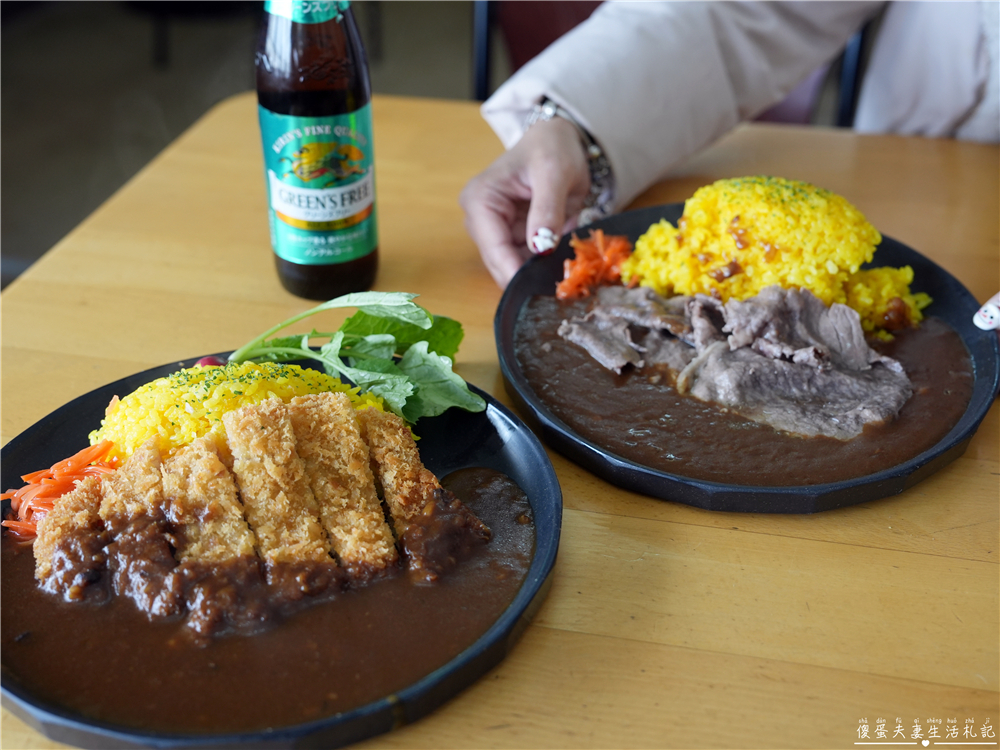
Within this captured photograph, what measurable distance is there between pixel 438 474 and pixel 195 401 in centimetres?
37

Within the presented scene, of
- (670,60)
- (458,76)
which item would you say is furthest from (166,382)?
(458,76)

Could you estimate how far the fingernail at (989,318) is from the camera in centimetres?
154

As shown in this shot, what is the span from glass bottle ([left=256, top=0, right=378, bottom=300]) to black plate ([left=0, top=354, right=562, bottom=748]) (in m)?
0.39

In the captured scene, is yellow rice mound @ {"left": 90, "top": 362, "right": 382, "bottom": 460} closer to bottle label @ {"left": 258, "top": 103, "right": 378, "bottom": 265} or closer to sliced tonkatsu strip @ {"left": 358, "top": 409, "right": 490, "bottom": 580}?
sliced tonkatsu strip @ {"left": 358, "top": 409, "right": 490, "bottom": 580}

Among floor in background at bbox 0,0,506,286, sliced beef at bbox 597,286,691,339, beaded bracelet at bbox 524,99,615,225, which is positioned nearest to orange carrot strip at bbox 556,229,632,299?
sliced beef at bbox 597,286,691,339

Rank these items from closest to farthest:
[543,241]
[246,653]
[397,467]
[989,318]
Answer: [246,653]
[397,467]
[989,318]
[543,241]

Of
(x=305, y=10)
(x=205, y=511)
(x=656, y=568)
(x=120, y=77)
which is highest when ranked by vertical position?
(x=305, y=10)

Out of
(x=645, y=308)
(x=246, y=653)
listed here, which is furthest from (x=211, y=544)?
(x=645, y=308)

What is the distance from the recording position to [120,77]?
19.1ft

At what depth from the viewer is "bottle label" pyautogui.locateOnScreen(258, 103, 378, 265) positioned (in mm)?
1579

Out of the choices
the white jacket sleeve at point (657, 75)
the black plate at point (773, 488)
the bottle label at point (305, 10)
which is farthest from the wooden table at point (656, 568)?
the bottle label at point (305, 10)

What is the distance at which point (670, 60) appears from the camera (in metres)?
2.23

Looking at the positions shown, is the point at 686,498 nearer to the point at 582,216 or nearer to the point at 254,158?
the point at 582,216

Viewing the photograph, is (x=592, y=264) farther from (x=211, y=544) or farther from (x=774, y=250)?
(x=211, y=544)
